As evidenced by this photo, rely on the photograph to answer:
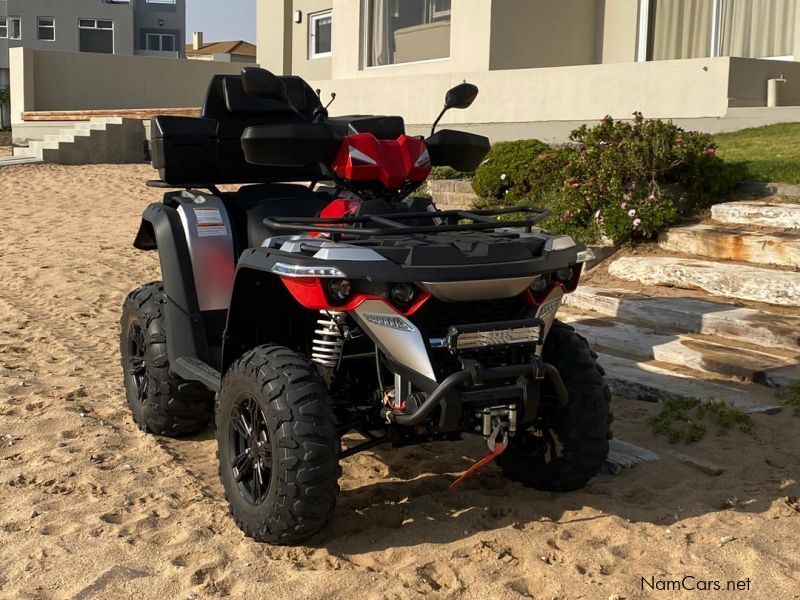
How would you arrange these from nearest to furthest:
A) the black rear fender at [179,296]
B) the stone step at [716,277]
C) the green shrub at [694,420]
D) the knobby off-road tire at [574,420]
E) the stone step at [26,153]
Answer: the knobby off-road tire at [574,420], the black rear fender at [179,296], the green shrub at [694,420], the stone step at [716,277], the stone step at [26,153]

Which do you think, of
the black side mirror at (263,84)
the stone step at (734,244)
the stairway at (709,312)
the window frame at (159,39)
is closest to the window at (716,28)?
the stairway at (709,312)

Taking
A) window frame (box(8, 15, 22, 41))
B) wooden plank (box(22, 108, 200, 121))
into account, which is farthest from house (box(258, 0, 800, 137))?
window frame (box(8, 15, 22, 41))

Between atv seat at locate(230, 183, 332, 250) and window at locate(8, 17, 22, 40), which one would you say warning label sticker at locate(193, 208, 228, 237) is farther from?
window at locate(8, 17, 22, 40)

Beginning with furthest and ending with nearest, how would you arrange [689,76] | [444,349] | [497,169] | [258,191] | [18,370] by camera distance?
1. [689,76]
2. [497,169]
3. [18,370]
4. [258,191]
5. [444,349]

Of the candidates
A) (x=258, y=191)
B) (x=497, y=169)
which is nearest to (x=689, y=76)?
(x=497, y=169)

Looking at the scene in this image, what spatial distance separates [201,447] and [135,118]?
15648 mm

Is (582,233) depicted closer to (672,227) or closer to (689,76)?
(672,227)

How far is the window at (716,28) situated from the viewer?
12.9m

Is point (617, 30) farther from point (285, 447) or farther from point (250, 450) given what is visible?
point (285, 447)

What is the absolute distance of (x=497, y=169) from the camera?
32.3 feet

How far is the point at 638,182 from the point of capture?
8109 mm

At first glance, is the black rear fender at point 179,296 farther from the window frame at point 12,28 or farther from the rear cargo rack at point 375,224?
the window frame at point 12,28

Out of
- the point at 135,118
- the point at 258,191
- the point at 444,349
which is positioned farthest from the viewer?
the point at 135,118

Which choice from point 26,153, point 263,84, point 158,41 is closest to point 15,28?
point 158,41
